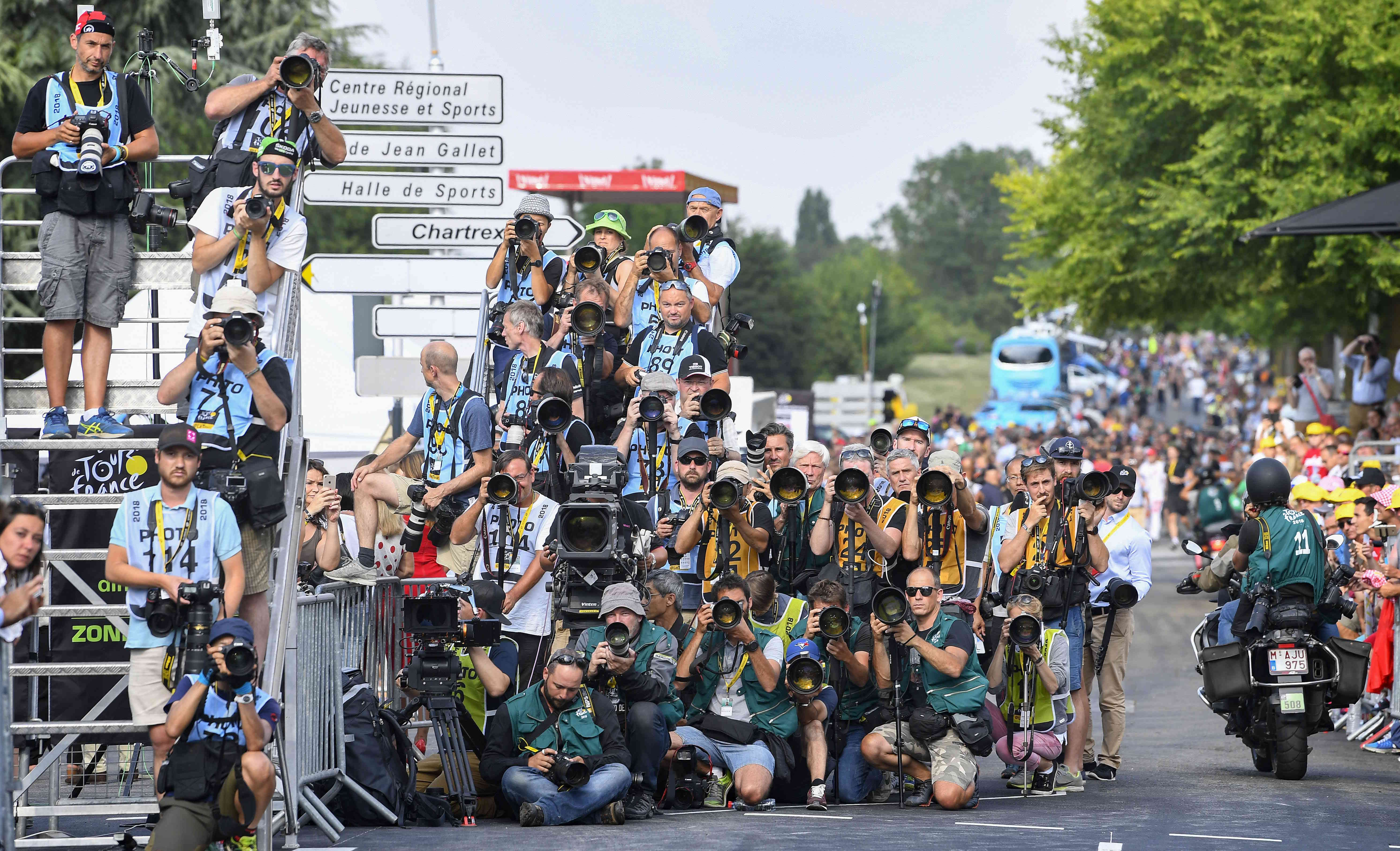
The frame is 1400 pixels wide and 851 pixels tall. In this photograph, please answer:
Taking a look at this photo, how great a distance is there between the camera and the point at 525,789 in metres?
8.71

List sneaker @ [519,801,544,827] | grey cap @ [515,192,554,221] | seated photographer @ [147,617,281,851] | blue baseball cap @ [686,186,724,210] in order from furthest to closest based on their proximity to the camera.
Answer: blue baseball cap @ [686,186,724,210]
grey cap @ [515,192,554,221]
sneaker @ [519,801,544,827]
seated photographer @ [147,617,281,851]

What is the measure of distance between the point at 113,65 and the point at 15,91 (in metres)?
4.27

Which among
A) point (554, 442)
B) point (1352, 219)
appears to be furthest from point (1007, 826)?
point (1352, 219)

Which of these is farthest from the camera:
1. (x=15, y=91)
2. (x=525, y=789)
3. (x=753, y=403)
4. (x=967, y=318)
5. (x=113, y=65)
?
(x=967, y=318)

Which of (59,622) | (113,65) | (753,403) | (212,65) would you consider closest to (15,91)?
(113,65)

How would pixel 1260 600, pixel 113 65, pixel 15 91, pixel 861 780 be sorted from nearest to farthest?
1. pixel 861 780
2. pixel 1260 600
3. pixel 15 91
4. pixel 113 65

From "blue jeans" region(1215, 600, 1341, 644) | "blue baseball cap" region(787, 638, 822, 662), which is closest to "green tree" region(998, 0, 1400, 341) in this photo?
"blue jeans" region(1215, 600, 1341, 644)

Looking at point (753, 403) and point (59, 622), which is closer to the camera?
point (59, 622)

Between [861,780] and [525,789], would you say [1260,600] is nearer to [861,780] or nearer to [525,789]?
[861,780]

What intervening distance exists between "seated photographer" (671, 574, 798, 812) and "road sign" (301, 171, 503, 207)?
5892mm

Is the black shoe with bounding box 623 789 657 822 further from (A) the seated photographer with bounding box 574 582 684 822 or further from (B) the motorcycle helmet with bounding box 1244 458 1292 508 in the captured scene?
(B) the motorcycle helmet with bounding box 1244 458 1292 508

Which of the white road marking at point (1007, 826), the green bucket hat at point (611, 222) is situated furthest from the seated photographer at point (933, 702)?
the green bucket hat at point (611, 222)

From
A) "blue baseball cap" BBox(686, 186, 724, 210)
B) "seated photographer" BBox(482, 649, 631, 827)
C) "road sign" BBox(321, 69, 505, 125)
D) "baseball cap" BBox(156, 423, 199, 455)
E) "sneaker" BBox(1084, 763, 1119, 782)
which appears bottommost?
"sneaker" BBox(1084, 763, 1119, 782)

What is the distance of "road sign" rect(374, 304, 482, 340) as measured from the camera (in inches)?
549
